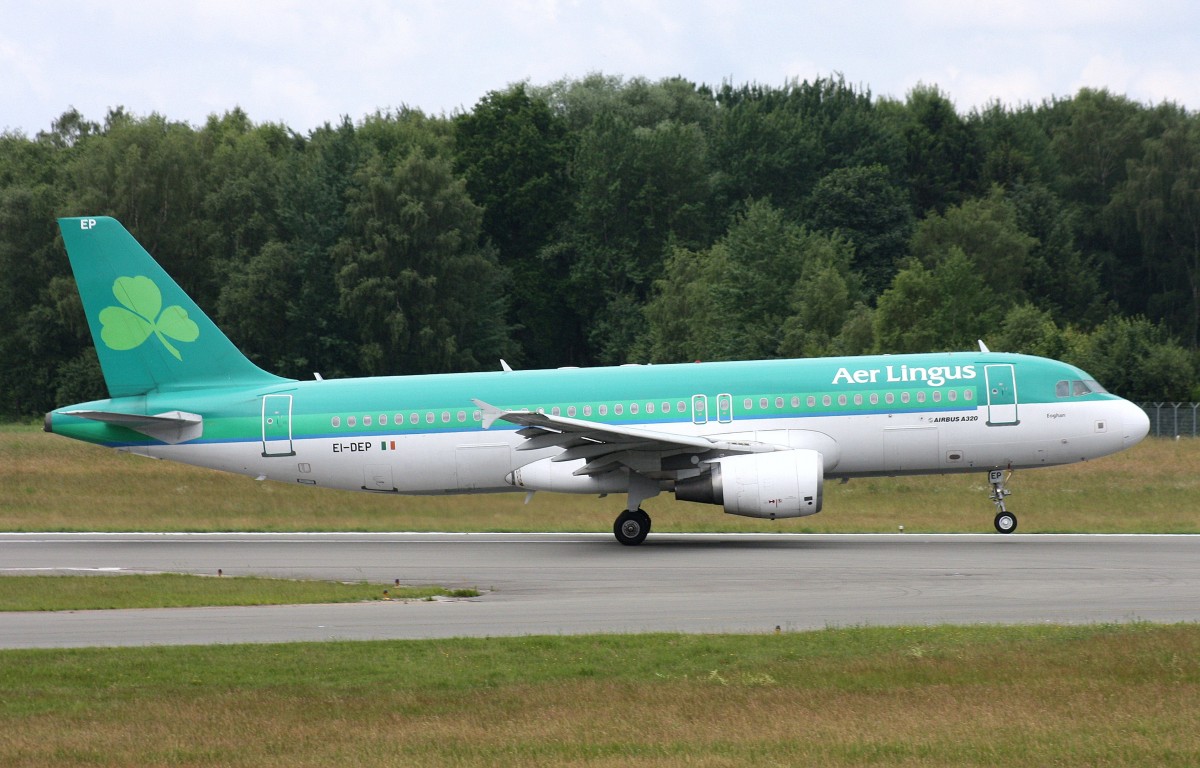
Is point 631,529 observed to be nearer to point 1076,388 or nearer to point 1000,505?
point 1000,505

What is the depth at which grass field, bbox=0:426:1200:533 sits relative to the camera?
30406 millimetres

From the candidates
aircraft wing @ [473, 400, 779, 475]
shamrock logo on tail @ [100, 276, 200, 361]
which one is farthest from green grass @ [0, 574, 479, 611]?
shamrock logo on tail @ [100, 276, 200, 361]

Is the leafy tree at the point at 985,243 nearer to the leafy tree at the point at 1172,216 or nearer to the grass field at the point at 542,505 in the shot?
the leafy tree at the point at 1172,216

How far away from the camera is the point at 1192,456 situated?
4250 centimetres

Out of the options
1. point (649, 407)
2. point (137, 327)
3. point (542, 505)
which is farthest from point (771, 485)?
point (137, 327)

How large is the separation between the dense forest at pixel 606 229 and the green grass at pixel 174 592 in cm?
4420

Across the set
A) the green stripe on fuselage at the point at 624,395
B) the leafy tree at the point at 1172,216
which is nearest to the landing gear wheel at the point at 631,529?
the green stripe on fuselage at the point at 624,395

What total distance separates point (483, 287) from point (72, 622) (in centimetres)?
6199

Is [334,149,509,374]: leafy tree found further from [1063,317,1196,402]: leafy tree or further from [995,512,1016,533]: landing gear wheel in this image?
[995,512,1016,533]: landing gear wheel

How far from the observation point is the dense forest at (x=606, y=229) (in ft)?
247

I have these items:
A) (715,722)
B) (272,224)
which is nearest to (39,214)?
(272,224)

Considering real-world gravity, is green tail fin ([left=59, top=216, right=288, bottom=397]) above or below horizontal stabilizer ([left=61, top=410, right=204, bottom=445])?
above

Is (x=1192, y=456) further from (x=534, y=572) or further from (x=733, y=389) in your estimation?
(x=534, y=572)

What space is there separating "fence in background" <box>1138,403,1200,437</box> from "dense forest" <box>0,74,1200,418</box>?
30.7 ft
